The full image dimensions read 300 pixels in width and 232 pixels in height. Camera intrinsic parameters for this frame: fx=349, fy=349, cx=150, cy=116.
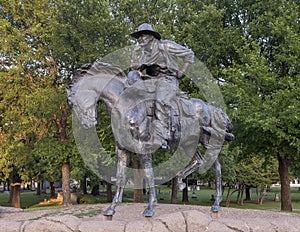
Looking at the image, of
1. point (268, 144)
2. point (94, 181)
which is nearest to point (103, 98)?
point (268, 144)

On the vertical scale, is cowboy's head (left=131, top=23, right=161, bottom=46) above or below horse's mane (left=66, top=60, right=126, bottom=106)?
above

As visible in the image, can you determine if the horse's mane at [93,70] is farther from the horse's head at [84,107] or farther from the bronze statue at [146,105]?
the horse's head at [84,107]

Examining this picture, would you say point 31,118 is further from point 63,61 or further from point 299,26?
point 299,26

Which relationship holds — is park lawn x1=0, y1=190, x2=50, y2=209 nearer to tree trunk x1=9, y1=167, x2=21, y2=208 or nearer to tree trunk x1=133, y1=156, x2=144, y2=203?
tree trunk x1=9, y1=167, x2=21, y2=208

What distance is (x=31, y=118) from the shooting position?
17875mm

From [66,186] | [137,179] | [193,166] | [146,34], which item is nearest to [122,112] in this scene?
[146,34]

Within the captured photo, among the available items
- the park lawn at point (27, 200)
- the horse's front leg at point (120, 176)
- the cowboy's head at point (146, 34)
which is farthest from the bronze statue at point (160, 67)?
the park lawn at point (27, 200)

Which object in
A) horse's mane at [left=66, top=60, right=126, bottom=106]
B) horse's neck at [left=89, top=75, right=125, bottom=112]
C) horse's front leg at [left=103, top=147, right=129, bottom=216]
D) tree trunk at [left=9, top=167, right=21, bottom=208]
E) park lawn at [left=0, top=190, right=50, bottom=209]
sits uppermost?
horse's mane at [left=66, top=60, right=126, bottom=106]

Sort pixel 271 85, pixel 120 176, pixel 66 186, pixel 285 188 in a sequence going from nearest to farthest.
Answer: pixel 120 176 < pixel 271 85 < pixel 285 188 < pixel 66 186

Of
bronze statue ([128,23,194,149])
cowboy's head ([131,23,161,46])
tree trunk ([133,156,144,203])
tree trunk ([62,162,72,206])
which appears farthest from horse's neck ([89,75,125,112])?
tree trunk ([62,162,72,206])

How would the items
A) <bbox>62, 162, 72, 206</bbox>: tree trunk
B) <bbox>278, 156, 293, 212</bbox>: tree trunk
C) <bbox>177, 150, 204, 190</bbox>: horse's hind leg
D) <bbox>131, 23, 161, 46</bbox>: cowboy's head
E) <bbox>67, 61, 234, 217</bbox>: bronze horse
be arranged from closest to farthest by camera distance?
<bbox>67, 61, 234, 217</bbox>: bronze horse → <bbox>131, 23, 161, 46</bbox>: cowboy's head → <bbox>177, 150, 204, 190</bbox>: horse's hind leg → <bbox>278, 156, 293, 212</bbox>: tree trunk → <bbox>62, 162, 72, 206</bbox>: tree trunk

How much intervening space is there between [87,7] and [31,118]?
6.31m

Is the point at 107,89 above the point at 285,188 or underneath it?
above

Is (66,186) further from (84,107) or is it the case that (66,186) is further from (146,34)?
(84,107)
